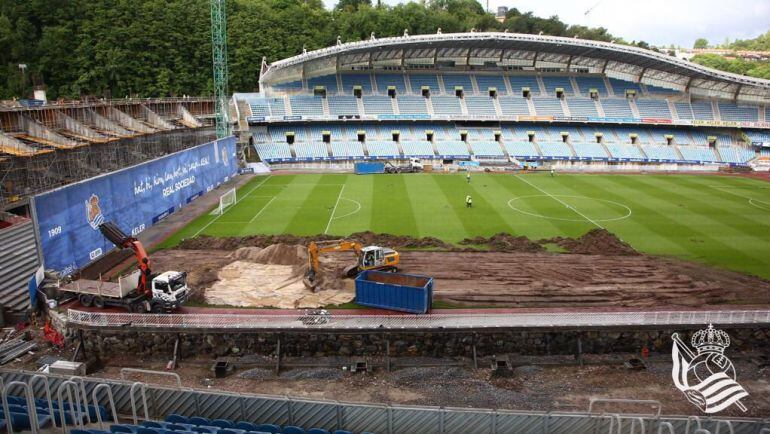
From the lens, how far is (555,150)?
60.1 metres

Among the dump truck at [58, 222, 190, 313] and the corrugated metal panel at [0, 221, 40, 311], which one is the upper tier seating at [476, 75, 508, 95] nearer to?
the corrugated metal panel at [0, 221, 40, 311]

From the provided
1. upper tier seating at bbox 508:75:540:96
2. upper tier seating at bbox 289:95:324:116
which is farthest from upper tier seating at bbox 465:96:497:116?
upper tier seating at bbox 289:95:324:116

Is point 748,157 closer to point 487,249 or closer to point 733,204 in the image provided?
point 733,204

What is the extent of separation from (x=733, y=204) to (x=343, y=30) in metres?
63.2

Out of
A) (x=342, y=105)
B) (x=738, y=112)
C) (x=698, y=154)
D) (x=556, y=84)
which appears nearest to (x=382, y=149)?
(x=342, y=105)

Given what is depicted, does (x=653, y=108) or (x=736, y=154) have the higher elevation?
(x=653, y=108)

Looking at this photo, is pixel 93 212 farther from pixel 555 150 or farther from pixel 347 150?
pixel 555 150

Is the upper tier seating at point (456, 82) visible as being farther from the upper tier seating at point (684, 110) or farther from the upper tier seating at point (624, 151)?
the upper tier seating at point (684, 110)

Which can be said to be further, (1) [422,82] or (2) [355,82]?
(1) [422,82]

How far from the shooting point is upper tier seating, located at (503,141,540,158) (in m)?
59.1

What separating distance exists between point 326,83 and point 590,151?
109 ft

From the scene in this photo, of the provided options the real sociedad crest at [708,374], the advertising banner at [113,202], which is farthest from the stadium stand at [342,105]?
the real sociedad crest at [708,374]

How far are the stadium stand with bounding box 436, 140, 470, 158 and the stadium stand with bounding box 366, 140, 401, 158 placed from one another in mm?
5169

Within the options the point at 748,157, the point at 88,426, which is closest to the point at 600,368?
the point at 88,426
